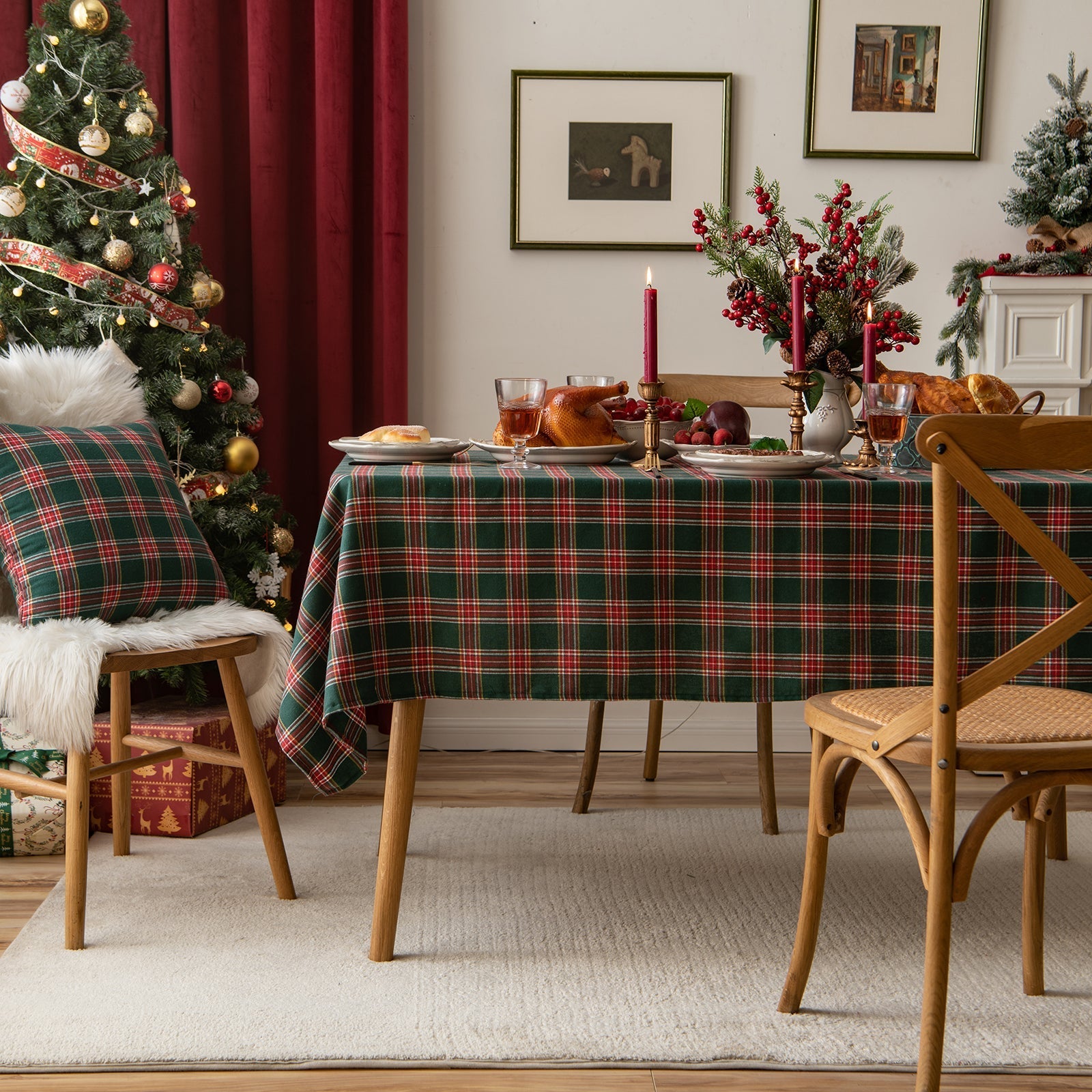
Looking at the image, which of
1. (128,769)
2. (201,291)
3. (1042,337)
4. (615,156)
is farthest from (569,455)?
(1042,337)

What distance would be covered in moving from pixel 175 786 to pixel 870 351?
1.59 meters

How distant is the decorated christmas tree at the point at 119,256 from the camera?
2.42 meters

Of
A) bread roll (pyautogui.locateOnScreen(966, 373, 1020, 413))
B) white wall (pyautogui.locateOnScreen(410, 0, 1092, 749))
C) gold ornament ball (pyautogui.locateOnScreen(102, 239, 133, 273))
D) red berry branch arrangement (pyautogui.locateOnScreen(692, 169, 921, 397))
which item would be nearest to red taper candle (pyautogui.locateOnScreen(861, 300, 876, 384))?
red berry branch arrangement (pyautogui.locateOnScreen(692, 169, 921, 397))

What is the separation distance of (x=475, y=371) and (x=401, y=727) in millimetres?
1579

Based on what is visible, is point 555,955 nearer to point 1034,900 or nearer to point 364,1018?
point 364,1018

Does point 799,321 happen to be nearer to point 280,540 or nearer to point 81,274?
point 280,540

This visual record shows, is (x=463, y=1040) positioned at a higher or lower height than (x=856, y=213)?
lower

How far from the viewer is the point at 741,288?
6.36 feet

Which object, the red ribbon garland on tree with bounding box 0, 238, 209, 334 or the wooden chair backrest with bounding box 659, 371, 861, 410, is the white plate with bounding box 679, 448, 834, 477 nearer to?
the wooden chair backrest with bounding box 659, 371, 861, 410

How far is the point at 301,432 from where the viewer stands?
3.02 metres

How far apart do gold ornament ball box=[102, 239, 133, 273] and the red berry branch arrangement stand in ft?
4.14

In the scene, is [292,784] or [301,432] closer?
[292,784]

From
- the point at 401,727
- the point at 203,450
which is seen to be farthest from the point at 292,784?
the point at 401,727

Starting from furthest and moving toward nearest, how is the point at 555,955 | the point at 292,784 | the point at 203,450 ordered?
the point at 292,784 → the point at 203,450 → the point at 555,955
